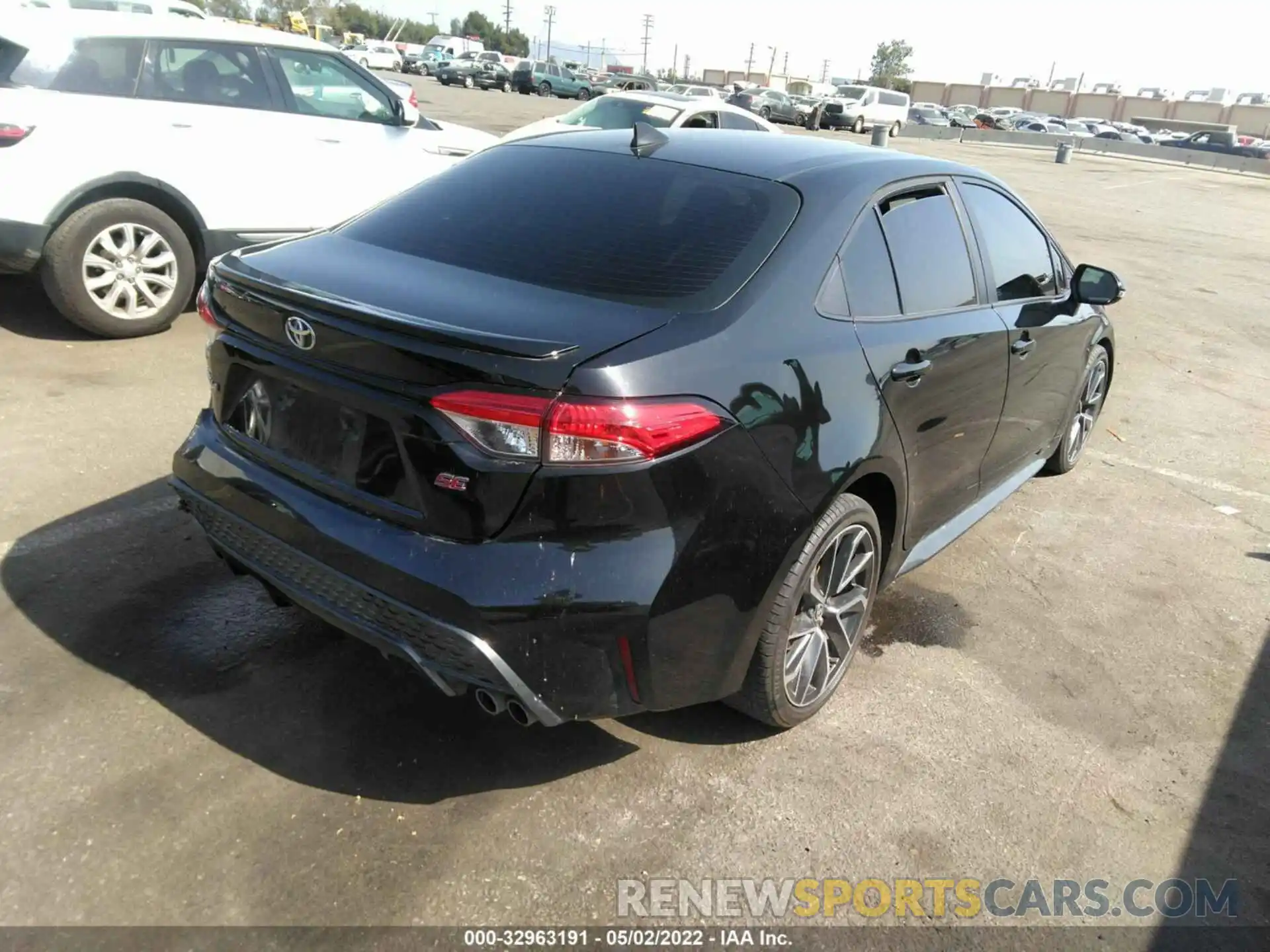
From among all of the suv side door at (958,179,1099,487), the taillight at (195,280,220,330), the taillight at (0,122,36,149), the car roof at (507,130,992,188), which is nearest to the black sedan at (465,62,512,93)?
the taillight at (0,122,36,149)

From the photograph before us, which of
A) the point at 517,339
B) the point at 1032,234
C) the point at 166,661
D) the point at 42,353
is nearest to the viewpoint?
the point at 517,339

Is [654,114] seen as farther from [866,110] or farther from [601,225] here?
[866,110]

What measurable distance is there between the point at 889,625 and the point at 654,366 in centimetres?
192

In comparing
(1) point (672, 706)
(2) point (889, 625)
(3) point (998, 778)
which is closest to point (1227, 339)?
(2) point (889, 625)

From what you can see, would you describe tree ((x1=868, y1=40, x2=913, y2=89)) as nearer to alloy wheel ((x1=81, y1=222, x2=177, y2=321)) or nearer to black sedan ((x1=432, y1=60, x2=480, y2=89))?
black sedan ((x1=432, y1=60, x2=480, y2=89))

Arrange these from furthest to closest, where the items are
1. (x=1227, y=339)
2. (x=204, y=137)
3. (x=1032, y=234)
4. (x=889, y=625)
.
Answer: (x=1227, y=339), (x=204, y=137), (x=1032, y=234), (x=889, y=625)

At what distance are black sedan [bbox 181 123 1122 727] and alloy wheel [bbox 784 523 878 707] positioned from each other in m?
0.01

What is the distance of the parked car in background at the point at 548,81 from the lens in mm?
43906

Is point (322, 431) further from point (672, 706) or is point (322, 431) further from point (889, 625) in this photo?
point (889, 625)

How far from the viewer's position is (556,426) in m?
2.17

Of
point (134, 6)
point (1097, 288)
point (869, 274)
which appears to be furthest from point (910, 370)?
point (134, 6)

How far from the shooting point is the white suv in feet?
18.1

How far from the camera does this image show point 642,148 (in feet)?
10.7

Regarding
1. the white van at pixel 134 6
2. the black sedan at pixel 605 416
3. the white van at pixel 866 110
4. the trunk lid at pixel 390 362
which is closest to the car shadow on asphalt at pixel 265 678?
the black sedan at pixel 605 416
